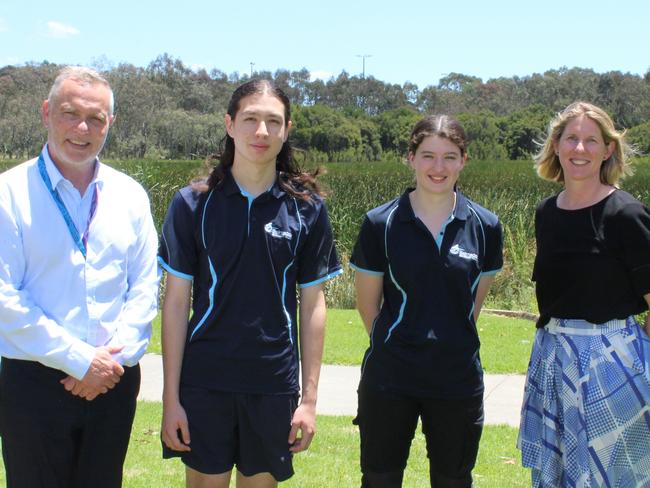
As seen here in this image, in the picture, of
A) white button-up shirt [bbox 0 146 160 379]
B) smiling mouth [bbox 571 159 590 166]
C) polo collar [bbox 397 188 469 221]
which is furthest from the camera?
smiling mouth [bbox 571 159 590 166]

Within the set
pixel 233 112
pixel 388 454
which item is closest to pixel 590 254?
pixel 388 454

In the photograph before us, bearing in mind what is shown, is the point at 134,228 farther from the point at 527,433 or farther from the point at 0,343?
the point at 527,433

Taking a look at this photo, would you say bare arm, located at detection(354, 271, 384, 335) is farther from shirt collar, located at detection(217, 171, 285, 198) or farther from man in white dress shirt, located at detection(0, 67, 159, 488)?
man in white dress shirt, located at detection(0, 67, 159, 488)

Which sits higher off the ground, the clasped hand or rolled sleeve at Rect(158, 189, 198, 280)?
rolled sleeve at Rect(158, 189, 198, 280)

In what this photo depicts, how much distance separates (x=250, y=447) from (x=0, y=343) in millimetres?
1055

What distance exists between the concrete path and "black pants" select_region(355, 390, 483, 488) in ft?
8.71

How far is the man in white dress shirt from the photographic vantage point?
116 inches

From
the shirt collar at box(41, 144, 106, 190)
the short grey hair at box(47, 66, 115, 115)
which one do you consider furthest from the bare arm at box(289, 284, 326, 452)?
the short grey hair at box(47, 66, 115, 115)

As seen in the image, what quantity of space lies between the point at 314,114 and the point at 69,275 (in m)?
62.5

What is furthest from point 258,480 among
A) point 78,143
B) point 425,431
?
point 78,143

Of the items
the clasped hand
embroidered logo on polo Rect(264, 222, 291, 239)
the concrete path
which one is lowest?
the concrete path

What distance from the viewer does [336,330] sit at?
923cm

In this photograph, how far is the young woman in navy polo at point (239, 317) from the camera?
3.21 meters

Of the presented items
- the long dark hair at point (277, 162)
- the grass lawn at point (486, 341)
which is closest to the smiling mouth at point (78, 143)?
the long dark hair at point (277, 162)
